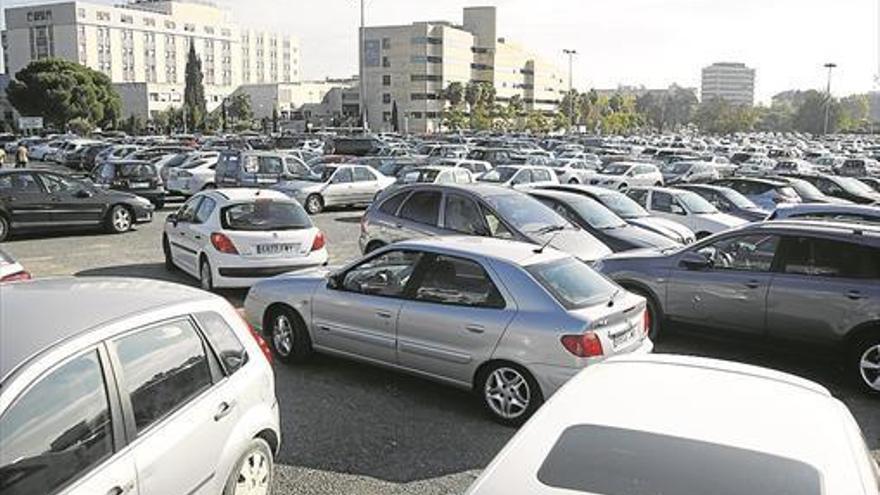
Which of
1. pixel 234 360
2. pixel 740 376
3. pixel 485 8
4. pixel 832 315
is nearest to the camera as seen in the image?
pixel 740 376

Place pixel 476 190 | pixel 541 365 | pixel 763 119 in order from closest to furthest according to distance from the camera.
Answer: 1. pixel 541 365
2. pixel 476 190
3. pixel 763 119

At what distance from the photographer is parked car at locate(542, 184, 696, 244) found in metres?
13.6

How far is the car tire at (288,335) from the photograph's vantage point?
7.67 metres

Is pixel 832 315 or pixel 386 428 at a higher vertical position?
pixel 832 315

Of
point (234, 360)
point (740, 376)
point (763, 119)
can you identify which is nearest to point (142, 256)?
point (234, 360)

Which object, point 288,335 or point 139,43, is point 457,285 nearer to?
point 288,335

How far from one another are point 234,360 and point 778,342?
5.90 metres

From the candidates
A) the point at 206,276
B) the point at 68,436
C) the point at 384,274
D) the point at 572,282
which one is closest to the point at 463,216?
the point at 206,276

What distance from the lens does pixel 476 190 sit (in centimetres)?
1157

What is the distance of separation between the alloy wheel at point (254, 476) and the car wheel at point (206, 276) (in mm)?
6864

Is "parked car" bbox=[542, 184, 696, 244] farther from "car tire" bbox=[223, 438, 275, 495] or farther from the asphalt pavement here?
"car tire" bbox=[223, 438, 275, 495]

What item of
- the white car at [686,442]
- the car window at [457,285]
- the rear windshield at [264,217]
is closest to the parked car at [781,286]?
the car window at [457,285]

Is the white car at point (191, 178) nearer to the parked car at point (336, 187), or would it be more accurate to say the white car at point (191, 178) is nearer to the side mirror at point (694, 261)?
the parked car at point (336, 187)

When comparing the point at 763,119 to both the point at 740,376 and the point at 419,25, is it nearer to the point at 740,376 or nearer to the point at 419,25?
the point at 419,25
